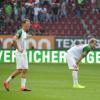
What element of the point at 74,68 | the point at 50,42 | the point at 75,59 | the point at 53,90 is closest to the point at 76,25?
the point at 50,42

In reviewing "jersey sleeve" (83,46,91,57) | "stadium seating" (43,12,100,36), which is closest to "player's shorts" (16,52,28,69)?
"jersey sleeve" (83,46,91,57)

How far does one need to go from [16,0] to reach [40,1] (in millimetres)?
1662

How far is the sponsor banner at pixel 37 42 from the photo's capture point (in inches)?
1336

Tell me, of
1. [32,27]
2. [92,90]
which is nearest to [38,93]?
[92,90]

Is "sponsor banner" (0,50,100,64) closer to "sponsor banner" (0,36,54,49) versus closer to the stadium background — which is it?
the stadium background

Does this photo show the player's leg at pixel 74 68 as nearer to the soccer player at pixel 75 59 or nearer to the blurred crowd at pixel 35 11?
the soccer player at pixel 75 59

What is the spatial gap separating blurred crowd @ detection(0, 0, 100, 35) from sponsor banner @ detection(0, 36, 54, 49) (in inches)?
33.3

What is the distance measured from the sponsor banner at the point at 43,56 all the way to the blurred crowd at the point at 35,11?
11.2ft

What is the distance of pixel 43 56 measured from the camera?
1249 inches

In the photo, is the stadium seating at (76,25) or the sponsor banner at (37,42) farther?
the stadium seating at (76,25)

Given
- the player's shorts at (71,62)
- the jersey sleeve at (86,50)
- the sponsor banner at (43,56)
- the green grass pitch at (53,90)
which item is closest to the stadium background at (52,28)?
the sponsor banner at (43,56)

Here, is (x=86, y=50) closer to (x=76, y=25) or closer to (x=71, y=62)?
(x=71, y=62)

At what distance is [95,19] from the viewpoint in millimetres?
37250

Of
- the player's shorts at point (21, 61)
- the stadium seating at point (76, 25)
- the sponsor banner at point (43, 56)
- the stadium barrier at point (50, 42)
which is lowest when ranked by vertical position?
the sponsor banner at point (43, 56)
